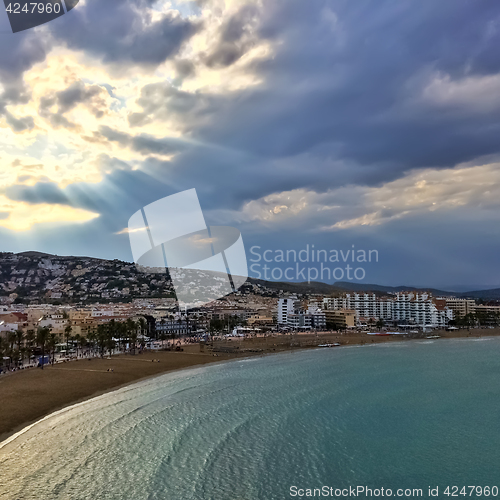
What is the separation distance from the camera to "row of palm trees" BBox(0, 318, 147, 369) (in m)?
24.2

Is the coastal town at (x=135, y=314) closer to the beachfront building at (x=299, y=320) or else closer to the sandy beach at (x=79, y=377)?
the beachfront building at (x=299, y=320)

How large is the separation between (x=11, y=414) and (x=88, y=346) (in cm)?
2211

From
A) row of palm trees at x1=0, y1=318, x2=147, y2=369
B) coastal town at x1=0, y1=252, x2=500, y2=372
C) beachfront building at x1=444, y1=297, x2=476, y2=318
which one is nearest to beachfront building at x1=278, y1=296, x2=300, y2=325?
A: coastal town at x1=0, y1=252, x2=500, y2=372

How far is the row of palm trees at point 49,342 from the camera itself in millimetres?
24250

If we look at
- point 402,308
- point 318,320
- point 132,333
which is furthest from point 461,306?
point 132,333

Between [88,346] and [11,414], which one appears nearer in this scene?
[11,414]

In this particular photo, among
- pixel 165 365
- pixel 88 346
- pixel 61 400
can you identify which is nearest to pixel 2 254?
pixel 88 346

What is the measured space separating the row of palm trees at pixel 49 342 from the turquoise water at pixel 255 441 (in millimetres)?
9577

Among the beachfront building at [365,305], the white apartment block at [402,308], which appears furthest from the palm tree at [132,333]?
the beachfront building at [365,305]

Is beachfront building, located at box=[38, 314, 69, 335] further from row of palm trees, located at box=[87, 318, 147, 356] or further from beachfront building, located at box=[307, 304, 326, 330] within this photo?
beachfront building, located at box=[307, 304, 326, 330]

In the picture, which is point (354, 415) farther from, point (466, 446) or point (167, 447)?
point (167, 447)

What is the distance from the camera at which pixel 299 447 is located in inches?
432

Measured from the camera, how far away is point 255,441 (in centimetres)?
1143

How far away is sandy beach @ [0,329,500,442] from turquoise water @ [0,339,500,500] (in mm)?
955
